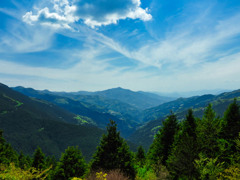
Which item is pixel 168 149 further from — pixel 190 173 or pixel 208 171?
pixel 208 171

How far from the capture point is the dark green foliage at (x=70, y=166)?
70.8 ft

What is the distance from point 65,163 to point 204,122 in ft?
69.1

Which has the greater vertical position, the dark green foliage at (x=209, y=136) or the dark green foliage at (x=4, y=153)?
the dark green foliage at (x=209, y=136)

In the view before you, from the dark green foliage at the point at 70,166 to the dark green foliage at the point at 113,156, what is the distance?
14.3 ft

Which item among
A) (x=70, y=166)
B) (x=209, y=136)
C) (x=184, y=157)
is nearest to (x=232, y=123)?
(x=209, y=136)

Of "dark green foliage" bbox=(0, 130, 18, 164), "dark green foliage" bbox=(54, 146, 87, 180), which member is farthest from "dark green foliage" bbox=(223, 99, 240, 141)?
"dark green foliage" bbox=(0, 130, 18, 164)

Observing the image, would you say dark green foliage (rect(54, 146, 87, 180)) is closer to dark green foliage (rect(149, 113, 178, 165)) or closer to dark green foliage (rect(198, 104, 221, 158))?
dark green foliage (rect(149, 113, 178, 165))

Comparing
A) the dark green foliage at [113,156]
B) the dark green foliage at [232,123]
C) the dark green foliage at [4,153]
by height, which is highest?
the dark green foliage at [232,123]

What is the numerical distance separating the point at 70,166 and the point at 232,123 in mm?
25014

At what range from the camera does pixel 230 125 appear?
2292 cm

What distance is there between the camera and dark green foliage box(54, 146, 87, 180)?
21567 mm

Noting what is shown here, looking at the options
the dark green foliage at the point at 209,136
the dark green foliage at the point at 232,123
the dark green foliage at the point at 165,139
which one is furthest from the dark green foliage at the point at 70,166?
the dark green foliage at the point at 232,123

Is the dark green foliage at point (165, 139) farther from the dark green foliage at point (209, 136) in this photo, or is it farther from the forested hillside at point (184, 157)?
the dark green foliage at point (209, 136)

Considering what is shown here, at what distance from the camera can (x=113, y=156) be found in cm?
1942
